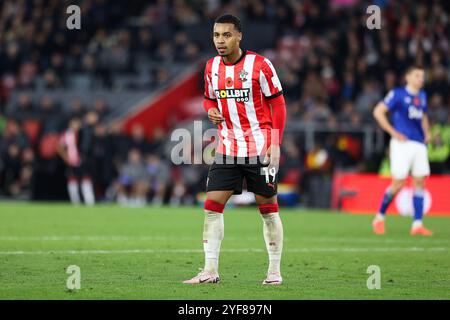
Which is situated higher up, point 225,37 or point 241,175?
point 225,37

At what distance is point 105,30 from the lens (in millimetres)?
34188

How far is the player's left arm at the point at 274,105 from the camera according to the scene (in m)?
9.39

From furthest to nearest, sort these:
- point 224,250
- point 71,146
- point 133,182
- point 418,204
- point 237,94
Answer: point 133,182
point 71,146
point 418,204
point 224,250
point 237,94

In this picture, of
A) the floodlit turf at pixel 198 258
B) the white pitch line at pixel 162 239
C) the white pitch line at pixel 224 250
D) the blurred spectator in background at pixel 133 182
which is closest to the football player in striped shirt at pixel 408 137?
the floodlit turf at pixel 198 258

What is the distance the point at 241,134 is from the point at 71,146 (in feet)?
56.6

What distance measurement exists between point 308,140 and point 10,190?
849 cm

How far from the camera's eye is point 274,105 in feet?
31.0

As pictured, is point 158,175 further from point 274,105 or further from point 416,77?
point 274,105

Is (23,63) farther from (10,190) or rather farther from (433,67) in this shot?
(433,67)

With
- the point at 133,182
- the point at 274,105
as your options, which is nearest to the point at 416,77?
the point at 274,105

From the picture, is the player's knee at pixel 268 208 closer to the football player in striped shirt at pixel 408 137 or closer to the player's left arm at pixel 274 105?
the player's left arm at pixel 274 105

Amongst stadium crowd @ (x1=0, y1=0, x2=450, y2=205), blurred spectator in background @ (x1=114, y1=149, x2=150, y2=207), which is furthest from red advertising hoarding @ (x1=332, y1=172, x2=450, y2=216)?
blurred spectator in background @ (x1=114, y1=149, x2=150, y2=207)

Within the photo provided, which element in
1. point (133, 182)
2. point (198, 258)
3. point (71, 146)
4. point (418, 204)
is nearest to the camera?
point (198, 258)

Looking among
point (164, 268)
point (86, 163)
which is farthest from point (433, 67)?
point (164, 268)
